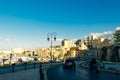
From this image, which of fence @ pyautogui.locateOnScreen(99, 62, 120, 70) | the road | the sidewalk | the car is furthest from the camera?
the car

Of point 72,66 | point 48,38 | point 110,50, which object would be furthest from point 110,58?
point 72,66

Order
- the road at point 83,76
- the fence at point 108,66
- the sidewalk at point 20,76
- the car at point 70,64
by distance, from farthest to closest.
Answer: the car at point 70,64 → the fence at point 108,66 → the road at point 83,76 → the sidewalk at point 20,76

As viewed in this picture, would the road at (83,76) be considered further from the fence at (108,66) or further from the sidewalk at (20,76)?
the fence at (108,66)

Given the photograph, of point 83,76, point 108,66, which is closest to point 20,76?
point 83,76

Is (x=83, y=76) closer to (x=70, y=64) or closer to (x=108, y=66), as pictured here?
(x=108, y=66)

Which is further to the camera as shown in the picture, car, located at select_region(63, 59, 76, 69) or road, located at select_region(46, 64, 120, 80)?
car, located at select_region(63, 59, 76, 69)

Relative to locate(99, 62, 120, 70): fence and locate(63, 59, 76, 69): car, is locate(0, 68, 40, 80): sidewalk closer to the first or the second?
locate(99, 62, 120, 70): fence

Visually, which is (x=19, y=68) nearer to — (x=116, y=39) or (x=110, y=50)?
(x=110, y=50)

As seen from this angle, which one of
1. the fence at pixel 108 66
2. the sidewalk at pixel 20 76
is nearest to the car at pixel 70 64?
the fence at pixel 108 66

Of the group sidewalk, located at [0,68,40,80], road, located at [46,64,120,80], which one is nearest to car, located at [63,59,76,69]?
road, located at [46,64,120,80]

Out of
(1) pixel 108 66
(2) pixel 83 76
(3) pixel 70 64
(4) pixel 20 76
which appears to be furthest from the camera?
(3) pixel 70 64

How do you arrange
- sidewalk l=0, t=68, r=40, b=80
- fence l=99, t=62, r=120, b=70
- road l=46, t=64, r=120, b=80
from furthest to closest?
fence l=99, t=62, r=120, b=70 → road l=46, t=64, r=120, b=80 → sidewalk l=0, t=68, r=40, b=80

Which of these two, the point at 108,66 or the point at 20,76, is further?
the point at 108,66

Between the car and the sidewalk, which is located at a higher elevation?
the car
